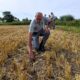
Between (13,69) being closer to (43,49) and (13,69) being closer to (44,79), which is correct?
(44,79)

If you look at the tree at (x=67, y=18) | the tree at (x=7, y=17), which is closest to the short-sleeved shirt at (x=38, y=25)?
the tree at (x=67, y=18)

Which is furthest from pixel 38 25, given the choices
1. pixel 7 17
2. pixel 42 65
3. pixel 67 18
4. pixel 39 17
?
pixel 7 17

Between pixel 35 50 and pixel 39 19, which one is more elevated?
pixel 39 19

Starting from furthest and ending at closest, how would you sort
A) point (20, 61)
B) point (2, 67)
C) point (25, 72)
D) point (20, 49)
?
point (20, 49) → point (20, 61) → point (2, 67) → point (25, 72)

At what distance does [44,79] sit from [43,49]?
2958mm

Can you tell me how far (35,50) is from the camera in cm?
889

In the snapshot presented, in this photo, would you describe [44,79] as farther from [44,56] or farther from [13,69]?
[44,56]

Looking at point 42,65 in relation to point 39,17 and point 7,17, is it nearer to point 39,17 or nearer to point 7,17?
point 39,17

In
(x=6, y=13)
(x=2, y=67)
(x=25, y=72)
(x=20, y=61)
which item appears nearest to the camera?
(x=25, y=72)

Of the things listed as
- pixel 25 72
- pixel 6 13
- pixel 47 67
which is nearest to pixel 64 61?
pixel 47 67

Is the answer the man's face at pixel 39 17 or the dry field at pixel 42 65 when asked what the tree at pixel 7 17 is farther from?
the man's face at pixel 39 17

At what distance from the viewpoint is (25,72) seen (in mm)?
6418

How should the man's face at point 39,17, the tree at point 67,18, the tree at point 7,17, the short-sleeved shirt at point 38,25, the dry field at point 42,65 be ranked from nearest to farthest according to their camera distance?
the dry field at point 42,65, the man's face at point 39,17, the short-sleeved shirt at point 38,25, the tree at point 67,18, the tree at point 7,17

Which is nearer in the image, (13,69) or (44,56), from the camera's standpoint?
(13,69)
